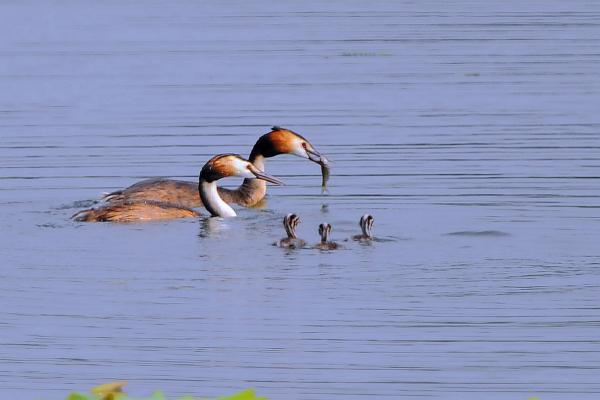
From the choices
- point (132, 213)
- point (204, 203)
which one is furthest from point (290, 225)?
point (204, 203)

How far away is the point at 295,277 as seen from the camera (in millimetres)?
13133

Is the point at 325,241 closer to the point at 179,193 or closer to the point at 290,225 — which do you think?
the point at 290,225

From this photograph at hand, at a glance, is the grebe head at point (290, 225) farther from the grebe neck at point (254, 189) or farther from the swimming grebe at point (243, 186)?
the grebe neck at point (254, 189)

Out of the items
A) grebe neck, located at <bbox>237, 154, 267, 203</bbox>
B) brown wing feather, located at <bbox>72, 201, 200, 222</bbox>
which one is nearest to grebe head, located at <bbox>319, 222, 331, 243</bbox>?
brown wing feather, located at <bbox>72, 201, 200, 222</bbox>

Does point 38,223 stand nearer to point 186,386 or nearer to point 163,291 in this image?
point 163,291

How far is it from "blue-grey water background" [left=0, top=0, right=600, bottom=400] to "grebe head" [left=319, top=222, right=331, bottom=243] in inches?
8.2

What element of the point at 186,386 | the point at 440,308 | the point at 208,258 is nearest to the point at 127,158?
the point at 208,258

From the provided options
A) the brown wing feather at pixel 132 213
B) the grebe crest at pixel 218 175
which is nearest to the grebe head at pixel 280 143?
the grebe crest at pixel 218 175

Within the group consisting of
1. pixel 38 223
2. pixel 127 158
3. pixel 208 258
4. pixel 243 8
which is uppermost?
pixel 243 8

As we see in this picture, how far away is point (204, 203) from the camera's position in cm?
1661

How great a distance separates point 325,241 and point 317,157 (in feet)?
11.8

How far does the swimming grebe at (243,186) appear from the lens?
16500 mm

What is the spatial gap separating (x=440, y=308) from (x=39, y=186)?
21.7ft

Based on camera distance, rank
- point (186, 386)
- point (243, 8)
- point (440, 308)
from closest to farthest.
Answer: point (186, 386) < point (440, 308) < point (243, 8)
